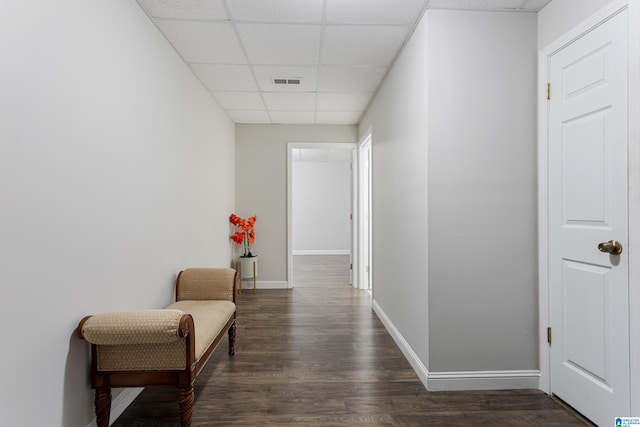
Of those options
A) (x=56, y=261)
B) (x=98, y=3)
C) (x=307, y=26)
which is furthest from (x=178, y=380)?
(x=307, y=26)

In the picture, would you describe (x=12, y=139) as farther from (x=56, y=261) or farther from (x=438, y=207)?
(x=438, y=207)

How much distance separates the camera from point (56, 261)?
1.38 metres

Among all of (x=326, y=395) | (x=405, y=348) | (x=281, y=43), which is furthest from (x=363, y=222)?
(x=326, y=395)

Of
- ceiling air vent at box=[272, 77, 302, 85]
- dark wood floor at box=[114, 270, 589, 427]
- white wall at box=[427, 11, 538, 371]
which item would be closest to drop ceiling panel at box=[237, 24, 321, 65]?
ceiling air vent at box=[272, 77, 302, 85]

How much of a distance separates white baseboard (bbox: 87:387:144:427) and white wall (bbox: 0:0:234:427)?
0.18 m

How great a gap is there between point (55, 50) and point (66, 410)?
1.54 meters

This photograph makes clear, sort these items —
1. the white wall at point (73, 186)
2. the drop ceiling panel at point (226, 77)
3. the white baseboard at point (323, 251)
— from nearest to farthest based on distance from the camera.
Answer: the white wall at point (73, 186), the drop ceiling panel at point (226, 77), the white baseboard at point (323, 251)

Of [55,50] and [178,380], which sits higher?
[55,50]

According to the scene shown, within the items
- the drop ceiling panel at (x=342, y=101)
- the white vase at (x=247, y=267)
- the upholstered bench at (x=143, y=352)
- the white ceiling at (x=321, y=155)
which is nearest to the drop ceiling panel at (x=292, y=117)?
the drop ceiling panel at (x=342, y=101)

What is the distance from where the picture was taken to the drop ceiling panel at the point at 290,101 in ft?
12.0

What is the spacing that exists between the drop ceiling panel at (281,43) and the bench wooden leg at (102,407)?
2308 mm

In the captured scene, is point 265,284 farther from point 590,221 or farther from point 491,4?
point 491,4

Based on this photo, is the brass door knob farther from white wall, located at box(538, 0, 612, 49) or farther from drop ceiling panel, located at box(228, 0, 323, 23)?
drop ceiling panel, located at box(228, 0, 323, 23)

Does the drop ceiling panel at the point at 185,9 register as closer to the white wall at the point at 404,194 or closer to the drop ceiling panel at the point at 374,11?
the drop ceiling panel at the point at 374,11
